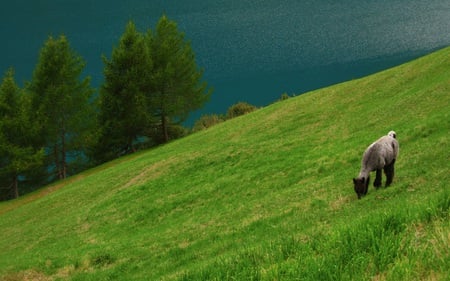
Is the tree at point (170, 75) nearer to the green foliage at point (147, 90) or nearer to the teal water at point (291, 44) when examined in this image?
the green foliage at point (147, 90)

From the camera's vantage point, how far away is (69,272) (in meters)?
18.6

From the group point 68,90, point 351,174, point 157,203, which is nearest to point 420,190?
point 351,174

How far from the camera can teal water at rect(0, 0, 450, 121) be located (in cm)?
10556

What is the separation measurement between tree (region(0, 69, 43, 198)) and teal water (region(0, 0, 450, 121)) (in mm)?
45284

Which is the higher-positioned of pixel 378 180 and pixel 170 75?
pixel 170 75

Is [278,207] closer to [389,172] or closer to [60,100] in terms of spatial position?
Answer: [389,172]

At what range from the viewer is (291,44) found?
434ft

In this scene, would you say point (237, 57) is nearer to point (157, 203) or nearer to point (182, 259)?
point (157, 203)

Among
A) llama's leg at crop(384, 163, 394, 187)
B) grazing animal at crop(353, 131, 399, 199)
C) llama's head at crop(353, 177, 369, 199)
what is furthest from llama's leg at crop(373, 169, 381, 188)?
llama's head at crop(353, 177, 369, 199)

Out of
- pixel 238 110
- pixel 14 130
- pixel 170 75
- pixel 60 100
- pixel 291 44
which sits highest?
pixel 291 44

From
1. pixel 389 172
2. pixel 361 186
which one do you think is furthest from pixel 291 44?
pixel 361 186

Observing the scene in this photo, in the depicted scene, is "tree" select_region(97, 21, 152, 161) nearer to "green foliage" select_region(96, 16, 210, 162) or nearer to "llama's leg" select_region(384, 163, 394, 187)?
"green foliage" select_region(96, 16, 210, 162)

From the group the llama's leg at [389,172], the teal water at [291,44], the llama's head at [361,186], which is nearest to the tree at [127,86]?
the teal water at [291,44]

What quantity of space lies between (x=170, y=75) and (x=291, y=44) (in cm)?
7291
